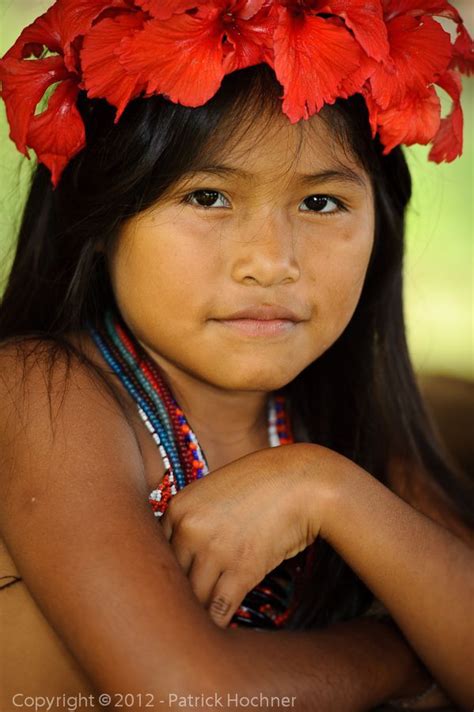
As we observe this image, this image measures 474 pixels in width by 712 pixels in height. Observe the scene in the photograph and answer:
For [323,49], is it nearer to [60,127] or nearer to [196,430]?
[60,127]

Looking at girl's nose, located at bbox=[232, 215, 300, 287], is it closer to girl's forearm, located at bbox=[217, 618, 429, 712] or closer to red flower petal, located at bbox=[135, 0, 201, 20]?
red flower petal, located at bbox=[135, 0, 201, 20]

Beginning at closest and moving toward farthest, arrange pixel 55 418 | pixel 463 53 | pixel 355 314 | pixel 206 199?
pixel 55 418 → pixel 206 199 → pixel 463 53 → pixel 355 314

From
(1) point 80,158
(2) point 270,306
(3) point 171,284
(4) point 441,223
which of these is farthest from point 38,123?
(4) point 441,223

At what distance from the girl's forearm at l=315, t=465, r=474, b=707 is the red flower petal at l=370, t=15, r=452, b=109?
2.33 ft

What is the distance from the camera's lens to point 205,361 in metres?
2.12

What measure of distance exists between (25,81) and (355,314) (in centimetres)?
105

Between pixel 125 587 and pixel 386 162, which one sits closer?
pixel 125 587

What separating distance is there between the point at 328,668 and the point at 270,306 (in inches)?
26.9

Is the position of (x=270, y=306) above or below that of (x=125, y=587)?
above

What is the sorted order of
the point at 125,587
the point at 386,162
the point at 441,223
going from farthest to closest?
the point at 441,223 → the point at 386,162 → the point at 125,587

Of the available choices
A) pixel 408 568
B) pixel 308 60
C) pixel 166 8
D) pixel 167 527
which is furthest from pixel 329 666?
pixel 166 8

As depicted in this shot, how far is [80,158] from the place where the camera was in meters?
2.16

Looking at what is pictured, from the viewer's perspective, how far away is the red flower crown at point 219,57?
6.02ft

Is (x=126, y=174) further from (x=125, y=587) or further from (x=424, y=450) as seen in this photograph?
(x=424, y=450)
